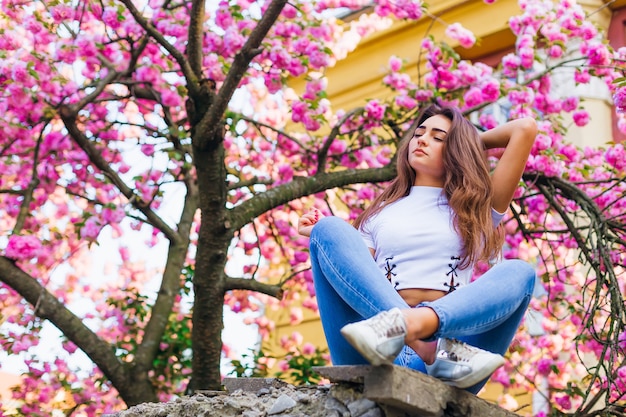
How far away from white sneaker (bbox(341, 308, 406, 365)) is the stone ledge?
5 centimetres

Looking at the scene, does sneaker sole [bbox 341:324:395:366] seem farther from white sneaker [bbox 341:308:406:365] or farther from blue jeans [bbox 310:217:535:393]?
blue jeans [bbox 310:217:535:393]

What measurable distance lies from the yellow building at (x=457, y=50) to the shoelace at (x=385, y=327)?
460cm

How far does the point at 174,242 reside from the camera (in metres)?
5.88

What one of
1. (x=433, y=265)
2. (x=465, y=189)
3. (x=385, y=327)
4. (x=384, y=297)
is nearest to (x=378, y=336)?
(x=385, y=327)

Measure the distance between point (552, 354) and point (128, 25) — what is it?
3.75 m

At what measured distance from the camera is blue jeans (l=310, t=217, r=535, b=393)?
236 centimetres

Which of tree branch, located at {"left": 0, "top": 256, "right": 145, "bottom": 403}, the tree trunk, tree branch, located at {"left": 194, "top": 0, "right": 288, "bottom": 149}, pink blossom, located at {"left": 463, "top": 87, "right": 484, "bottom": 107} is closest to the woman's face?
tree branch, located at {"left": 194, "top": 0, "right": 288, "bottom": 149}

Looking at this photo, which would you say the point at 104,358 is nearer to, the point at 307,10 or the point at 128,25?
the point at 128,25

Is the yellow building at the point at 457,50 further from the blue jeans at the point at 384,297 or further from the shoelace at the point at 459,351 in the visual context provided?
the shoelace at the point at 459,351

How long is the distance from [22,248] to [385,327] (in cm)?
332

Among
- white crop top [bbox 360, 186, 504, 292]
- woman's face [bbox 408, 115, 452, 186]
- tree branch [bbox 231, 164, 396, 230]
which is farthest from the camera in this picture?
tree branch [bbox 231, 164, 396, 230]

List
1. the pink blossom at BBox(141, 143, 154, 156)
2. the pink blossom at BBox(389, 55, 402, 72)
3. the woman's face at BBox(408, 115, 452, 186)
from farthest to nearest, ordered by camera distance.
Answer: the pink blossom at BBox(141, 143, 154, 156) < the pink blossom at BBox(389, 55, 402, 72) < the woman's face at BBox(408, 115, 452, 186)

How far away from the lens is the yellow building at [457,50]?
7504 mm

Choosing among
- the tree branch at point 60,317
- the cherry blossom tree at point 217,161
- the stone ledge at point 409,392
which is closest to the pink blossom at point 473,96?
the cherry blossom tree at point 217,161
